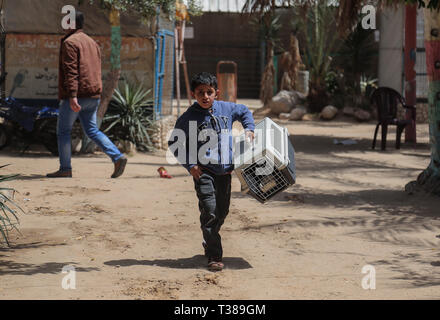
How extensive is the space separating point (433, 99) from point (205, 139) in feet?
14.3

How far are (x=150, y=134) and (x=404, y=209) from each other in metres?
5.59

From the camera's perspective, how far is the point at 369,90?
19953 mm

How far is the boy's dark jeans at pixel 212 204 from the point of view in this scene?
213 inches

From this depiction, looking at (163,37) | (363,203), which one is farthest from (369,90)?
(363,203)

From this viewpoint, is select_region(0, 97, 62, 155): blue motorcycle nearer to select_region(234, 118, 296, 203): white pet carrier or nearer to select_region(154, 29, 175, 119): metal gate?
select_region(154, 29, 175, 119): metal gate

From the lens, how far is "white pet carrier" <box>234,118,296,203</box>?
512 cm

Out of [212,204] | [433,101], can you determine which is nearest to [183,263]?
[212,204]

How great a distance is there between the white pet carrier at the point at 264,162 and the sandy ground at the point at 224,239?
0.61m

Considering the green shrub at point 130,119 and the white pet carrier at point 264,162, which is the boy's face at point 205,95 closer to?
the white pet carrier at point 264,162

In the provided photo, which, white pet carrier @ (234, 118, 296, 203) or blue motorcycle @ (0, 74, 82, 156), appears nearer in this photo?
white pet carrier @ (234, 118, 296, 203)

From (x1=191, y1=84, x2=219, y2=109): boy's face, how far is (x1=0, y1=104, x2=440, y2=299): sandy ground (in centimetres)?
118

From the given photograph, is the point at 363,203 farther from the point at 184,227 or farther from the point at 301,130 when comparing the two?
the point at 301,130

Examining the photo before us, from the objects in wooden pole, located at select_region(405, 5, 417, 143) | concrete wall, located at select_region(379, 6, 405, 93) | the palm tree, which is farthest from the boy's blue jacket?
concrete wall, located at select_region(379, 6, 405, 93)

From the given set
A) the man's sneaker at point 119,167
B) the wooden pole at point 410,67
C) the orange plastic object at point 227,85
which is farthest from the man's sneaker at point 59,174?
the orange plastic object at point 227,85
